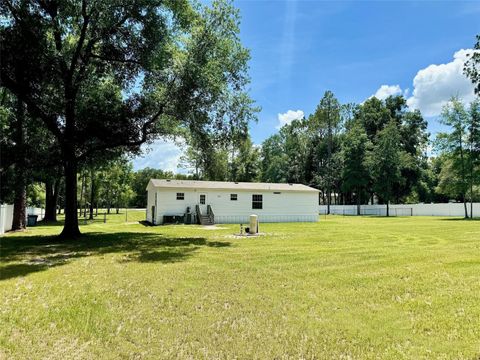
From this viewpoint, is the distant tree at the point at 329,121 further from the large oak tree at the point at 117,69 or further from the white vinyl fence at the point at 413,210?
the large oak tree at the point at 117,69

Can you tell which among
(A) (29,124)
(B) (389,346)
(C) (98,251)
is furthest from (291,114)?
(B) (389,346)

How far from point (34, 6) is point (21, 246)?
8650mm

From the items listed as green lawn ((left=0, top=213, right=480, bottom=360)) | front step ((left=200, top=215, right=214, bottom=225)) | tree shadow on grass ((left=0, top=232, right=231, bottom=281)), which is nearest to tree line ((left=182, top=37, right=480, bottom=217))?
front step ((left=200, top=215, right=214, bottom=225))

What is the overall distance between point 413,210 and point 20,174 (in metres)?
38.9

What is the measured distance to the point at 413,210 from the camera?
4066 centimetres

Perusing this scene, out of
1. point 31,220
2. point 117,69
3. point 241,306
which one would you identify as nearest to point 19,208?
point 31,220

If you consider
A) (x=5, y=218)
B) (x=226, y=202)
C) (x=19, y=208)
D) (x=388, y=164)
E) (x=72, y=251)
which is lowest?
(x=72, y=251)

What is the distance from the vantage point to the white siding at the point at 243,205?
2561cm

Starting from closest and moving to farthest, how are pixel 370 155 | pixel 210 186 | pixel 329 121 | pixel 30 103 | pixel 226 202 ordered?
1. pixel 30 103
2. pixel 210 186
3. pixel 226 202
4. pixel 370 155
5. pixel 329 121

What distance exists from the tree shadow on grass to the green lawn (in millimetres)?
93

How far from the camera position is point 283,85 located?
2414 centimetres

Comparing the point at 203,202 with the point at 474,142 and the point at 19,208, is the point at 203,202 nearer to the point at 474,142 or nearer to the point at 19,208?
the point at 19,208

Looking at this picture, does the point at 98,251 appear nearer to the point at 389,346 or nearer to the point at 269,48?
the point at 389,346

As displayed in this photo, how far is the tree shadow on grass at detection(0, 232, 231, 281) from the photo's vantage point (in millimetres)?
8702
